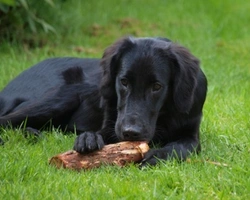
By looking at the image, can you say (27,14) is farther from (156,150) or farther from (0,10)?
(156,150)

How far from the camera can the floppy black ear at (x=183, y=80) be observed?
4.92m

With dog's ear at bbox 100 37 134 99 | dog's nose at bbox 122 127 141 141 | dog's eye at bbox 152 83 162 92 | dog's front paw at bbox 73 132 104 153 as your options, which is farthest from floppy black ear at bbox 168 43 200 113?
dog's front paw at bbox 73 132 104 153

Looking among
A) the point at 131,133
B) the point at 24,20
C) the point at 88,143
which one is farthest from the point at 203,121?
the point at 24,20

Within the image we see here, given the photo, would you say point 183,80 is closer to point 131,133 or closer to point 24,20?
point 131,133

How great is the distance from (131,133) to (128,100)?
0.95 feet

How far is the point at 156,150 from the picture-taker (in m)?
4.67

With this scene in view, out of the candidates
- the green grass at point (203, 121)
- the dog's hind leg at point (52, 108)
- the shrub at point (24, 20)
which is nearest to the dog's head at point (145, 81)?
the green grass at point (203, 121)

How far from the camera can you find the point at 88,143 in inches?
179

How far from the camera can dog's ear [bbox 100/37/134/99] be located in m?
5.05

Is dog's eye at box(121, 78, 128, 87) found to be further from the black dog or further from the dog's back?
the dog's back

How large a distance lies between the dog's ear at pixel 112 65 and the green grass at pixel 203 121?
0.50 m

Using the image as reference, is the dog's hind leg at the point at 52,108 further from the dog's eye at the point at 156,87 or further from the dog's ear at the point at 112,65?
the dog's eye at the point at 156,87

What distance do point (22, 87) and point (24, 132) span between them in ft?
2.55

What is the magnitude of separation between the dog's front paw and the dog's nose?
0.57ft
